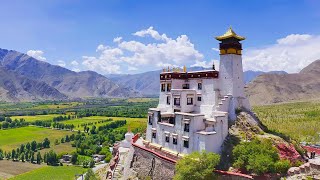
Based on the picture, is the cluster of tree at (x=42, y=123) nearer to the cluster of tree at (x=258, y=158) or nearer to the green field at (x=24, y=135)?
the green field at (x=24, y=135)

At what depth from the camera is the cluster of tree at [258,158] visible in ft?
115

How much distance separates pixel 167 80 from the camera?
5281cm

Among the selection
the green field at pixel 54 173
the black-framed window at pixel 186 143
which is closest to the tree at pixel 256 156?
the black-framed window at pixel 186 143

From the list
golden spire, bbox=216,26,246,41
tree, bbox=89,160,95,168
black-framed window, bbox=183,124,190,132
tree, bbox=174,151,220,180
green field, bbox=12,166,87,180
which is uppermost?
golden spire, bbox=216,26,246,41

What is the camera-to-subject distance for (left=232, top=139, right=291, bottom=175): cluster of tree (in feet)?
115

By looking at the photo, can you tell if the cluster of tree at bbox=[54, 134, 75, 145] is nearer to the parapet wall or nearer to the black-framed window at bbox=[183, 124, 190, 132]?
the parapet wall

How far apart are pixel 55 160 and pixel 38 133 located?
149ft

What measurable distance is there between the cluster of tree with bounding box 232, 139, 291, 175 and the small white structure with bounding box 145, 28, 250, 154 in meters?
3.36

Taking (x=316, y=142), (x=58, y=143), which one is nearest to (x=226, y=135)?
(x=316, y=142)

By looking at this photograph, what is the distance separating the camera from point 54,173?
272 feet

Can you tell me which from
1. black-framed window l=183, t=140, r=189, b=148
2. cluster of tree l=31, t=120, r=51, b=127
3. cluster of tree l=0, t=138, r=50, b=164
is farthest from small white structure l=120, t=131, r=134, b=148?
cluster of tree l=31, t=120, r=51, b=127

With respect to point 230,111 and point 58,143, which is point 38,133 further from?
point 230,111

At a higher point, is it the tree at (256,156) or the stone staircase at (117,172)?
the tree at (256,156)

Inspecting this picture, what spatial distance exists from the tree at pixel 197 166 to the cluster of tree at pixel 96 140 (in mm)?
67995
